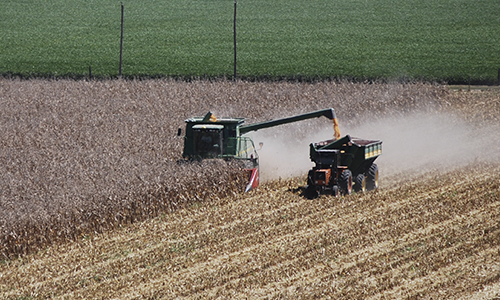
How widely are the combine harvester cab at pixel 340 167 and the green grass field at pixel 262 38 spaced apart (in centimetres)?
1976

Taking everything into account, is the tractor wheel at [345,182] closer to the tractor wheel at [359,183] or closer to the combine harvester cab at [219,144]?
the tractor wheel at [359,183]

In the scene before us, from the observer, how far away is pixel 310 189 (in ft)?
49.0

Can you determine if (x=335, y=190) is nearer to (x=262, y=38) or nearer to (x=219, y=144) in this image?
(x=219, y=144)

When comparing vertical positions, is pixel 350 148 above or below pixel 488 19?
below

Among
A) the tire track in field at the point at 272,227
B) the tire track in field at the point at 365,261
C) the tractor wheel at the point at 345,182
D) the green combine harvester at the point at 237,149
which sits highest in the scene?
the green combine harvester at the point at 237,149

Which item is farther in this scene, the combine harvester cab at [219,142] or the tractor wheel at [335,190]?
the combine harvester cab at [219,142]

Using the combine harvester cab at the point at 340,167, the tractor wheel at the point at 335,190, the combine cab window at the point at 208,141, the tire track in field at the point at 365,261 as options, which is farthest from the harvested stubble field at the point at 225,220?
the combine cab window at the point at 208,141

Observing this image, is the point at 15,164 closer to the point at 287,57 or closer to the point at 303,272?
the point at 303,272

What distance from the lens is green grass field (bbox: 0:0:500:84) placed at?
124 feet

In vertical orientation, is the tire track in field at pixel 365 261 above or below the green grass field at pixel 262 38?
below

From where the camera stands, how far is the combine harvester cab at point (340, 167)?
14.6 m

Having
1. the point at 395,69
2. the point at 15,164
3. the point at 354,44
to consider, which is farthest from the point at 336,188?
the point at 354,44

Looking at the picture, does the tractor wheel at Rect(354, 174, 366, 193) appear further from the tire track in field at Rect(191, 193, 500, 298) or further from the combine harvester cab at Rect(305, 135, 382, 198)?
the tire track in field at Rect(191, 193, 500, 298)

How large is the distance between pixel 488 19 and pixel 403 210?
121 feet
